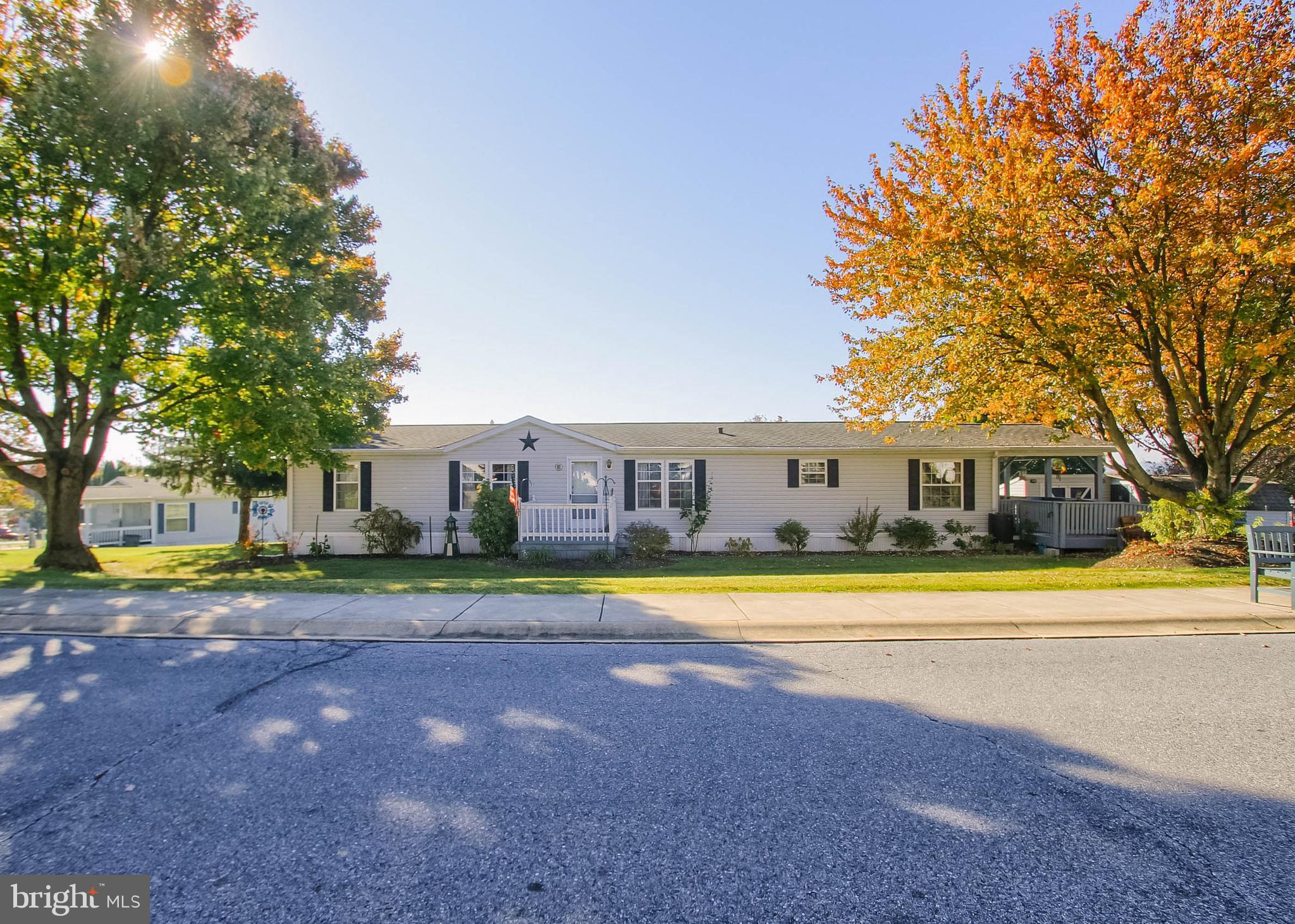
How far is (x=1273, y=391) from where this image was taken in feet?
46.1

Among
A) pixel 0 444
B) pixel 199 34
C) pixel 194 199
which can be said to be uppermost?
pixel 199 34

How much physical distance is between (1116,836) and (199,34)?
59.3 ft

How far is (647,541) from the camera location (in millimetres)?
17062

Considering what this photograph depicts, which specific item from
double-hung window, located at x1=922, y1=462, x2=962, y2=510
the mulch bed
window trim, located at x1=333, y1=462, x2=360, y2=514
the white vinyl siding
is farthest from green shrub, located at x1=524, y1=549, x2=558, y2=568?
the mulch bed

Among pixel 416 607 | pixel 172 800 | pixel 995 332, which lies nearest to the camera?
pixel 172 800

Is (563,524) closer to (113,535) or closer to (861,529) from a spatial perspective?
(861,529)

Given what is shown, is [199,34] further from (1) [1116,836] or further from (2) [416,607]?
(1) [1116,836]

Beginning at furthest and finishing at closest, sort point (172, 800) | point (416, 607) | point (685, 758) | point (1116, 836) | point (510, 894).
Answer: point (416, 607)
point (685, 758)
point (172, 800)
point (1116, 836)
point (510, 894)

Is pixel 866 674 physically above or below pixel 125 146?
below

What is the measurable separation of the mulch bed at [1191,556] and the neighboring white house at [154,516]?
37.5 metres

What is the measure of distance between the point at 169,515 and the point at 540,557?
2841 cm

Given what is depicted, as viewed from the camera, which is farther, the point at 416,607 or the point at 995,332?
the point at 995,332

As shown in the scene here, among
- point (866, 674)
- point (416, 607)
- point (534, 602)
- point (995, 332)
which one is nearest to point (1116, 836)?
point (866, 674)

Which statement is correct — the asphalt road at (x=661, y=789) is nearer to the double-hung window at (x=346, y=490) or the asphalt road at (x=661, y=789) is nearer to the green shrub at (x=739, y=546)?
the green shrub at (x=739, y=546)
